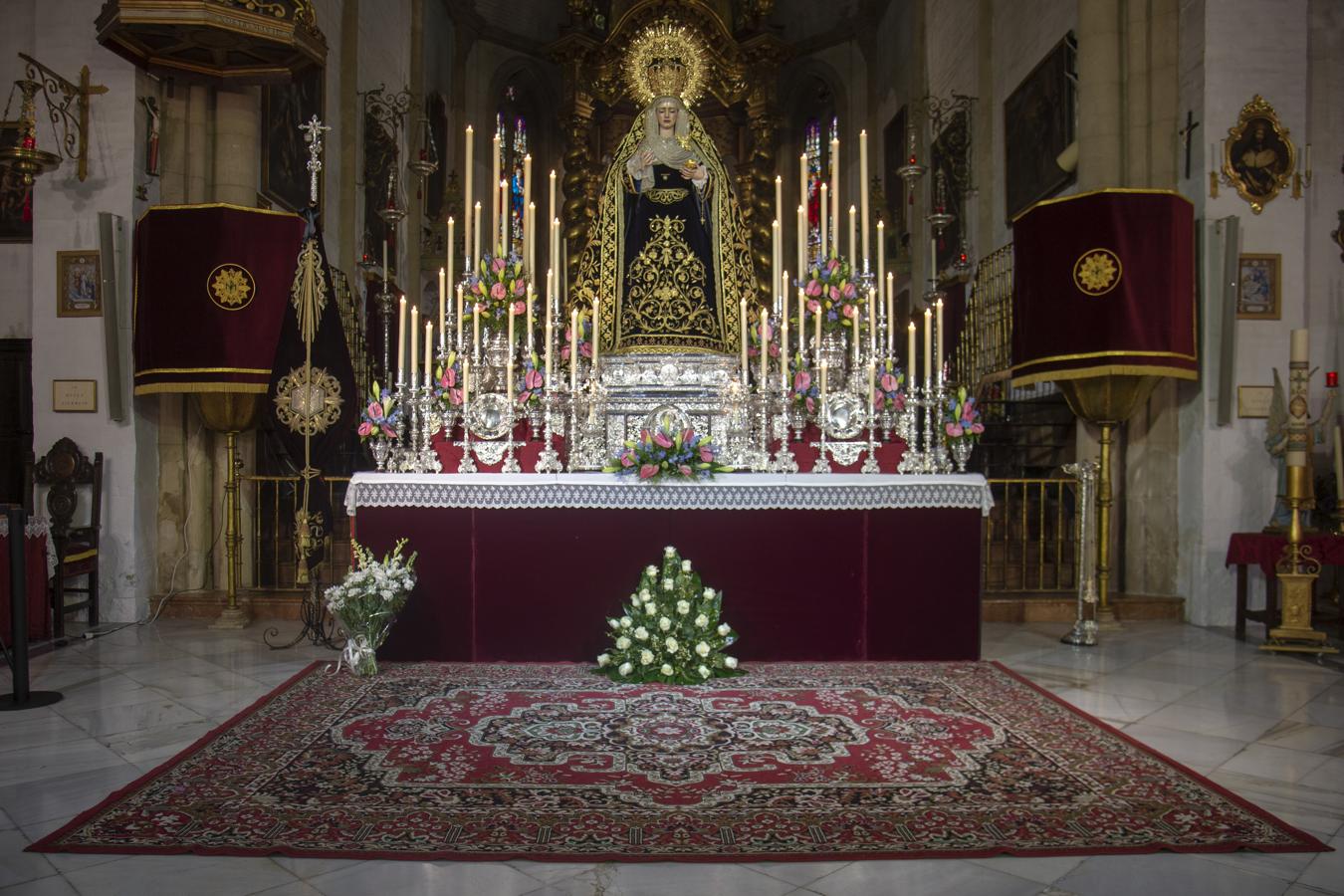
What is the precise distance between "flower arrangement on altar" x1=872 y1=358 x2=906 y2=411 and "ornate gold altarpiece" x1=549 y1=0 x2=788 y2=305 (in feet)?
38.3

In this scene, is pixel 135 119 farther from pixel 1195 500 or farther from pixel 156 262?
pixel 1195 500

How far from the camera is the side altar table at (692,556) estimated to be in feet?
20.9

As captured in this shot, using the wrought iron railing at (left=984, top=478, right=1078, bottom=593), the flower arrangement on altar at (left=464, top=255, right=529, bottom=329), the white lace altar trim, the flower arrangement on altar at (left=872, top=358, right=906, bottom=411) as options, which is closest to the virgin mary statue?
the flower arrangement on altar at (left=464, top=255, right=529, bottom=329)

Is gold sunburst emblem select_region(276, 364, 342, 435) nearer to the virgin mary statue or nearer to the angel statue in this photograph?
the virgin mary statue

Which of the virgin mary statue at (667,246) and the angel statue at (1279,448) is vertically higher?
the virgin mary statue at (667,246)

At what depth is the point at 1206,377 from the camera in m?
8.53

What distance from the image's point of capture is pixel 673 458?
6.27 meters

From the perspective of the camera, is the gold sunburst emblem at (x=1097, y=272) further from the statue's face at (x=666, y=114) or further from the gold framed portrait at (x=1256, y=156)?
the statue's face at (x=666, y=114)

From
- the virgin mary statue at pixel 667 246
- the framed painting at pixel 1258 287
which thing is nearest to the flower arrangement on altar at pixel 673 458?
the virgin mary statue at pixel 667 246

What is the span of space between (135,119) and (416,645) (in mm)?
5375

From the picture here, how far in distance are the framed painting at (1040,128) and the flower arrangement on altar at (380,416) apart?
758cm

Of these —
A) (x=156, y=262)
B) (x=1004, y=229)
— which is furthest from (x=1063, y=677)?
(x=1004, y=229)

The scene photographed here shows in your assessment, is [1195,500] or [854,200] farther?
[854,200]

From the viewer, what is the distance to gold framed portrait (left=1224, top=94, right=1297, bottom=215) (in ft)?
27.8
